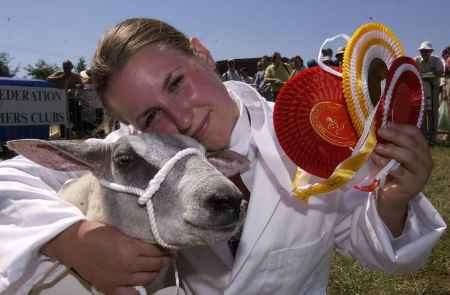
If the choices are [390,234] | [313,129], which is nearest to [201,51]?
[313,129]

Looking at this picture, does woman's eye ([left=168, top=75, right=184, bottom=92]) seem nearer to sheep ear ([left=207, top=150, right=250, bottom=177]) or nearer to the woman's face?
the woman's face

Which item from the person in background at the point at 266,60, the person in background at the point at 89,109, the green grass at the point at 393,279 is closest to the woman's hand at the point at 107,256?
the green grass at the point at 393,279

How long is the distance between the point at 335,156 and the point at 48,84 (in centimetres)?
931

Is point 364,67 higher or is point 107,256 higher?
point 364,67

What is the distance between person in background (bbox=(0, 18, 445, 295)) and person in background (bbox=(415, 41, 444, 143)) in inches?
342

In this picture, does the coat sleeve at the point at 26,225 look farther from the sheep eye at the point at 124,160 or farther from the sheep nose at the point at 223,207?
the sheep nose at the point at 223,207

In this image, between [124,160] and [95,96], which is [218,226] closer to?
[124,160]

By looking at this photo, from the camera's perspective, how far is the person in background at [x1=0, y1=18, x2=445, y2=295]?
1804 millimetres

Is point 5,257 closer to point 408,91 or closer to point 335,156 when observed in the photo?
point 335,156

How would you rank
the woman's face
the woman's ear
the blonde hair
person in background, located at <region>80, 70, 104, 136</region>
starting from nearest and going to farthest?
1. the woman's face
2. the blonde hair
3. the woman's ear
4. person in background, located at <region>80, 70, 104, 136</region>

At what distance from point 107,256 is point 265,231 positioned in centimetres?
60

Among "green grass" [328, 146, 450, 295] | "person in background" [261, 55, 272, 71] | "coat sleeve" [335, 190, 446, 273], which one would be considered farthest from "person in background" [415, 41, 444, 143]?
"coat sleeve" [335, 190, 446, 273]

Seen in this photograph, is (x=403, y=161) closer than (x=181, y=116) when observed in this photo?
Yes

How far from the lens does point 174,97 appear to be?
1.97 meters
